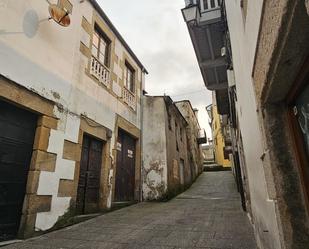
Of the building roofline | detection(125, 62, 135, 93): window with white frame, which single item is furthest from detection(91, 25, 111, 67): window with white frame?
detection(125, 62, 135, 93): window with white frame

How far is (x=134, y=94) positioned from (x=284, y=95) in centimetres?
778

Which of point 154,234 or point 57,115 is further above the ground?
point 57,115

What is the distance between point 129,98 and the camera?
8555 millimetres

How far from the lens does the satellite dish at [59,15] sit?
4722 millimetres

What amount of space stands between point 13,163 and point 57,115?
1274 mm

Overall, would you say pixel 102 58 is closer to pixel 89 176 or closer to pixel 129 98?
pixel 129 98

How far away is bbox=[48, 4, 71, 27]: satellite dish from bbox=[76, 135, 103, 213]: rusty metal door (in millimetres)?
2752

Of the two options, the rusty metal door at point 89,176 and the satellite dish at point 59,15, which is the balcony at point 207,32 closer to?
the satellite dish at point 59,15

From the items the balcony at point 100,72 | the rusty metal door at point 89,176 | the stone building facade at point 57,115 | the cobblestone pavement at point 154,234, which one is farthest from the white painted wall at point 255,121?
the balcony at point 100,72

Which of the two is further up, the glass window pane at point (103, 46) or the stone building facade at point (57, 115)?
the glass window pane at point (103, 46)

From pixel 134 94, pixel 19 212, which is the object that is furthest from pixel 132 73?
pixel 19 212

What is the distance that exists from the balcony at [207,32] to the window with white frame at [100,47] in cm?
292

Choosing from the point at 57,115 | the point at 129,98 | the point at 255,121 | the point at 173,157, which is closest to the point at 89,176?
the point at 57,115

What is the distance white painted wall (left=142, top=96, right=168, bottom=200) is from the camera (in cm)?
879
